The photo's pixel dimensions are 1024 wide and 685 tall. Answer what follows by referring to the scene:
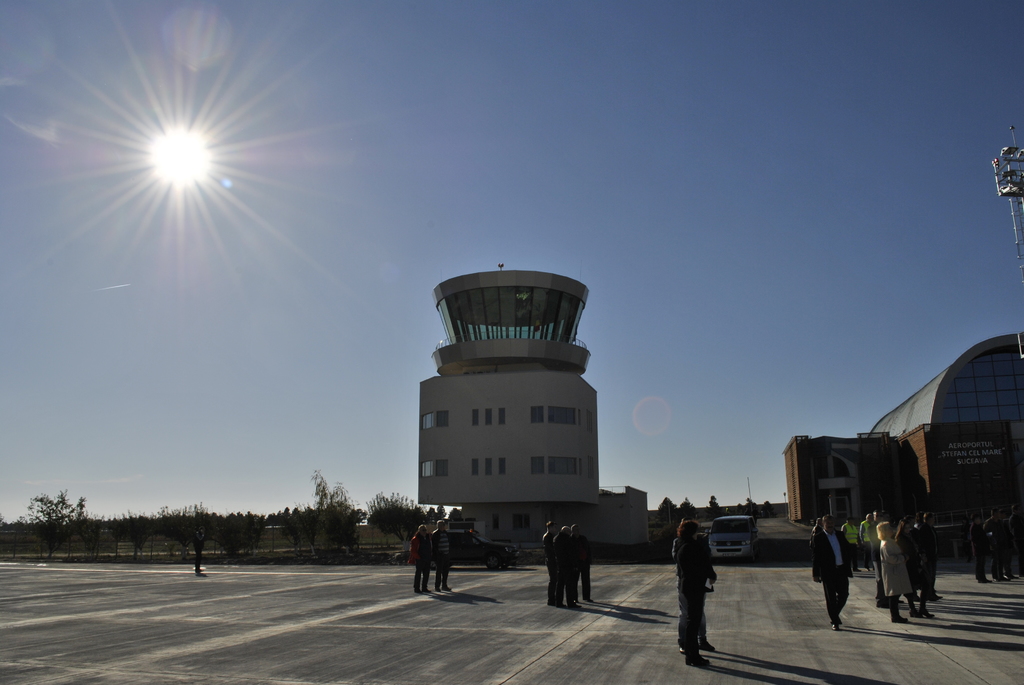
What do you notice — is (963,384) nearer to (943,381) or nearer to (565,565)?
(943,381)

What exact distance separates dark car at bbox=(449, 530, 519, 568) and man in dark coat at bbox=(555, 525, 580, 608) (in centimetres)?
1410

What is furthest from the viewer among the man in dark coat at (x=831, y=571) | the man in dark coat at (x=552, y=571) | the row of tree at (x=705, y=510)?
the row of tree at (x=705, y=510)

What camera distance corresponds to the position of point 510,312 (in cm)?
5256

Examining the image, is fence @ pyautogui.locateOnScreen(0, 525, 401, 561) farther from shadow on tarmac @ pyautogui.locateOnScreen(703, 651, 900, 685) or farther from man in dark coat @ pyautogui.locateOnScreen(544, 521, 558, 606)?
shadow on tarmac @ pyautogui.locateOnScreen(703, 651, 900, 685)

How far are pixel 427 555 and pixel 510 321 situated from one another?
116 feet

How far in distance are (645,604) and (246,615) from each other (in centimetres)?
766

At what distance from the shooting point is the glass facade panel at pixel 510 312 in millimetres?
52375

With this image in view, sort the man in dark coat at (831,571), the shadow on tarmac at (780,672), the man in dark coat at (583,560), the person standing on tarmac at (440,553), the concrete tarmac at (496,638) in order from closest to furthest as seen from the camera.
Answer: the shadow on tarmac at (780,672) < the concrete tarmac at (496,638) < the man in dark coat at (831,571) < the man in dark coat at (583,560) < the person standing on tarmac at (440,553)

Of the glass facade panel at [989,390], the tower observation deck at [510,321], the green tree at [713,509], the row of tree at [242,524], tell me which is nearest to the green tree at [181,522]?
the row of tree at [242,524]

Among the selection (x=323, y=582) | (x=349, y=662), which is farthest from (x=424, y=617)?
(x=323, y=582)

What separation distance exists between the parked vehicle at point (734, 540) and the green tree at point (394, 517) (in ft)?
75.2

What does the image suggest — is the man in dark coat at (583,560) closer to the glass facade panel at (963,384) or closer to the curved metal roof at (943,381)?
the curved metal roof at (943,381)

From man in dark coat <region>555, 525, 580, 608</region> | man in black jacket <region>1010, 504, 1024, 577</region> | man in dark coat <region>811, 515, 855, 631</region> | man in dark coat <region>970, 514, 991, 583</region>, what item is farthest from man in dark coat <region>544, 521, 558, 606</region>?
man in black jacket <region>1010, 504, 1024, 577</region>

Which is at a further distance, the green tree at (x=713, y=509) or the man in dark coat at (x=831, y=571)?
the green tree at (x=713, y=509)
